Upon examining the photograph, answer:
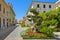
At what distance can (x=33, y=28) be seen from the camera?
48.4 ft

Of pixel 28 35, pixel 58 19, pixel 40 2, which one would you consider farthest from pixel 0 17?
pixel 40 2

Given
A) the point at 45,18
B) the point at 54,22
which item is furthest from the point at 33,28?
the point at 54,22

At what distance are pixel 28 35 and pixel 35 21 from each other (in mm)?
3250

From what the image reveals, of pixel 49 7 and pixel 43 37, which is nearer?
pixel 43 37

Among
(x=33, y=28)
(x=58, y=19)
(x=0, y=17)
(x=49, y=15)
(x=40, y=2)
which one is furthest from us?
(x=40, y=2)

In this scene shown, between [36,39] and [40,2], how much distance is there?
42.1m

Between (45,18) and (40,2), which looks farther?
(40,2)

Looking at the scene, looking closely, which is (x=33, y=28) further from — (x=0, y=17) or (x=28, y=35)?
(x=0, y=17)

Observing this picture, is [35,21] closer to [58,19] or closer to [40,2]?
[58,19]

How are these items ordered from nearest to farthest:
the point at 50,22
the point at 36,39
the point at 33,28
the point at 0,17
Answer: the point at 36,39 < the point at 33,28 < the point at 50,22 < the point at 0,17

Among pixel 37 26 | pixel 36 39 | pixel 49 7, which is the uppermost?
pixel 49 7

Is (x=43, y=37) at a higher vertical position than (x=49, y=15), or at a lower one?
lower

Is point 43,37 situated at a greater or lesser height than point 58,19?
lesser

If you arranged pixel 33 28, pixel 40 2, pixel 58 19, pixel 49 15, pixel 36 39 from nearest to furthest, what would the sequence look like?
pixel 36 39 < pixel 33 28 < pixel 49 15 < pixel 58 19 < pixel 40 2
